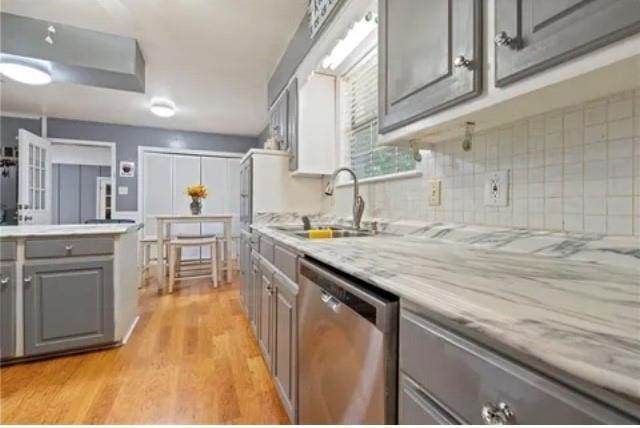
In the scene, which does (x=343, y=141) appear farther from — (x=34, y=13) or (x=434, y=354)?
(x=34, y=13)

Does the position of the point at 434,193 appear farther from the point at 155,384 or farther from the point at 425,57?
the point at 155,384

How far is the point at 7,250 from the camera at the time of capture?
195cm

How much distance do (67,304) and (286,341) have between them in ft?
5.28

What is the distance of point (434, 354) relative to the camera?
1.76ft

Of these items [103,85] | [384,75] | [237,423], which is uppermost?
[103,85]

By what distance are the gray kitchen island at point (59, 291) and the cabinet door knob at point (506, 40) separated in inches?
93.1

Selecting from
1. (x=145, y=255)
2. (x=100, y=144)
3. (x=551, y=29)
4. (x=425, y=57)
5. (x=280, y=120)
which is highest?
(x=100, y=144)

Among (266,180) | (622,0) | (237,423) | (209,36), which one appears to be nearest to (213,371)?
(237,423)

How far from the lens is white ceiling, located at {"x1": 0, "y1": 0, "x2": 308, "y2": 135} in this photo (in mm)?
2258

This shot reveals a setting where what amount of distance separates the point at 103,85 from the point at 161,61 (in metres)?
0.57

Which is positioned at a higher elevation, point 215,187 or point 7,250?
point 215,187

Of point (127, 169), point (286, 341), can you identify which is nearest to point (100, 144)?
point (127, 169)

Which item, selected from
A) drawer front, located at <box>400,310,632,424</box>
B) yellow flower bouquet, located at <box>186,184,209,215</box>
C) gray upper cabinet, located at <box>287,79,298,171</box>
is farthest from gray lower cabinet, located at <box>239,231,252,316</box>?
drawer front, located at <box>400,310,632,424</box>

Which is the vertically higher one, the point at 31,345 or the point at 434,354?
the point at 434,354
